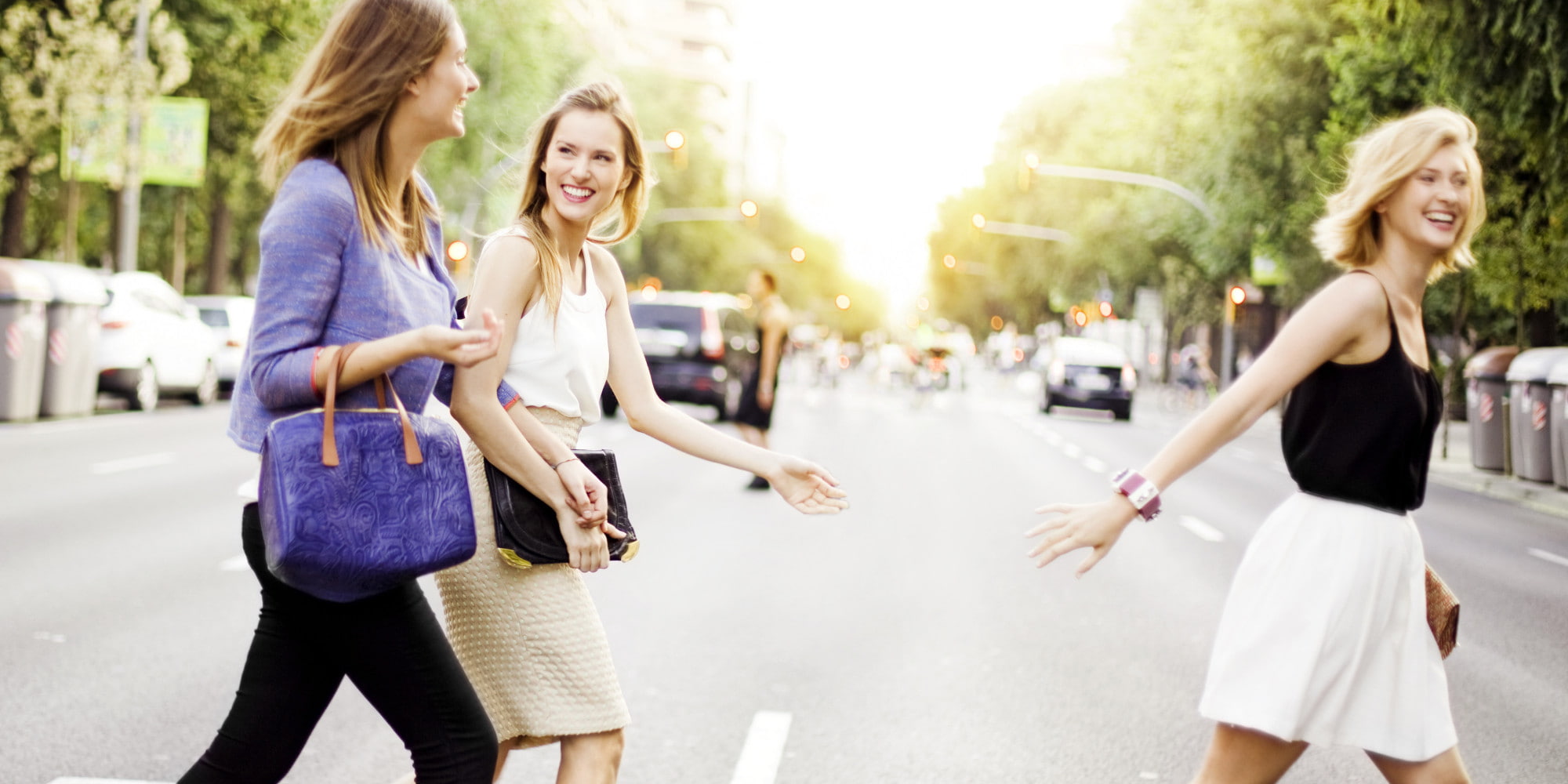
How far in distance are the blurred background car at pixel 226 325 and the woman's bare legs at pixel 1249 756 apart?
71.6ft

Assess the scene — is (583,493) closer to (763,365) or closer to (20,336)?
(763,365)

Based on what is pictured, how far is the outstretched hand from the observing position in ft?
9.61

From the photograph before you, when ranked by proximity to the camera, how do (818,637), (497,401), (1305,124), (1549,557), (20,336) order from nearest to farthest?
(497,401), (818,637), (1549,557), (20,336), (1305,124)

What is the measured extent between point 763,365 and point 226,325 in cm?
1325

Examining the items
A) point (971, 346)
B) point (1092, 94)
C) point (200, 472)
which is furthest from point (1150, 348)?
point (200, 472)

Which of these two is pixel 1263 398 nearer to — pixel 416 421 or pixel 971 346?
pixel 416 421

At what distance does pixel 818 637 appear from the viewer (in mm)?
6844

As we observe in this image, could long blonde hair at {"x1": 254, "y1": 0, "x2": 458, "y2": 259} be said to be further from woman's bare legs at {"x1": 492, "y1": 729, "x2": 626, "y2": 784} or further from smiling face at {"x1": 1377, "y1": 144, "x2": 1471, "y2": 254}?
smiling face at {"x1": 1377, "y1": 144, "x2": 1471, "y2": 254}

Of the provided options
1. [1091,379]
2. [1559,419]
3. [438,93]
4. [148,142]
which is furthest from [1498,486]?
[148,142]

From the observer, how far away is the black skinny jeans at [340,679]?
98.2 inches

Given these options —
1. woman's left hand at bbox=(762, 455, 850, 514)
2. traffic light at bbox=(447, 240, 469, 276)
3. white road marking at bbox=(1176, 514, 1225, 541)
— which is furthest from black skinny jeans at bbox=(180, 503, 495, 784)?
traffic light at bbox=(447, 240, 469, 276)

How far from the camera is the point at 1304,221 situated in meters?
24.7

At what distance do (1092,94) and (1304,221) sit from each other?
30137mm

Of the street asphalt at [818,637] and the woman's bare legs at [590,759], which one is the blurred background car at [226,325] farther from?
the woman's bare legs at [590,759]
